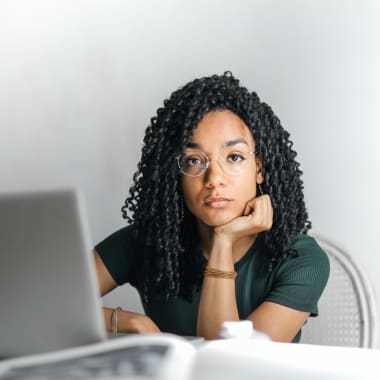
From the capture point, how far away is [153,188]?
143 cm

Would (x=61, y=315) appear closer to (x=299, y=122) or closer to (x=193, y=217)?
(x=193, y=217)

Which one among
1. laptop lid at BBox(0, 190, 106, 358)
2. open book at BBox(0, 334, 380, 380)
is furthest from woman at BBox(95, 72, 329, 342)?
open book at BBox(0, 334, 380, 380)

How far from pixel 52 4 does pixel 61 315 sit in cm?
128

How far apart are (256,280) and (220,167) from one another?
24 cm

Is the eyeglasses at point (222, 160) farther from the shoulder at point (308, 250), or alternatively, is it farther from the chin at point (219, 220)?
the shoulder at point (308, 250)

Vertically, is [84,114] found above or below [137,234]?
above

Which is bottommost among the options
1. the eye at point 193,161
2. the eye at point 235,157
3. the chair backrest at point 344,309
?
the chair backrest at point 344,309

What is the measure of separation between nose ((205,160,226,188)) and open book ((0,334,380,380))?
2.09 feet

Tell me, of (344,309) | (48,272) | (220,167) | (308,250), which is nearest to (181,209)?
(220,167)

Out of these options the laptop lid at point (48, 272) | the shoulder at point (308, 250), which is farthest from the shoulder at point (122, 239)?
the laptop lid at point (48, 272)

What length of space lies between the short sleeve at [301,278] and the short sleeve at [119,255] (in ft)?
1.02

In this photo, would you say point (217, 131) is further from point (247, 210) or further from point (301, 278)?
point (301, 278)

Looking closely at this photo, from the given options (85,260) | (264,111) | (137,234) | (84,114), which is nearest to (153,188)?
(137,234)

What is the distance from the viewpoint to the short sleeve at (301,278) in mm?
1318
